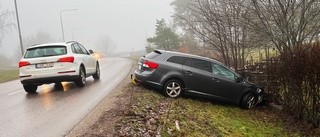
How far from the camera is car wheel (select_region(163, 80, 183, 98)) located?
28.5 feet

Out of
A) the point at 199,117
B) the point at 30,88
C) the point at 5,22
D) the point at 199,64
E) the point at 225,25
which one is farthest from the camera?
the point at 5,22

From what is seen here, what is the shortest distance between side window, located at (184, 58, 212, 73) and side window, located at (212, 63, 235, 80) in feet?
0.57

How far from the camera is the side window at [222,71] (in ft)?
30.2

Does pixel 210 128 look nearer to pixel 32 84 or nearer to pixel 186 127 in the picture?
pixel 186 127

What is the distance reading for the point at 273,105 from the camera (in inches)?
387

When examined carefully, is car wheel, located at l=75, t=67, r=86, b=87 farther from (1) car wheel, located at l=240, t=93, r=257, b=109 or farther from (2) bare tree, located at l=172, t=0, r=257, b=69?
(1) car wheel, located at l=240, t=93, r=257, b=109

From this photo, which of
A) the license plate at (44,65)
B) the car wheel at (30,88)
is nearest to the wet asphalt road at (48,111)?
the car wheel at (30,88)

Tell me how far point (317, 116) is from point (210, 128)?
3195mm

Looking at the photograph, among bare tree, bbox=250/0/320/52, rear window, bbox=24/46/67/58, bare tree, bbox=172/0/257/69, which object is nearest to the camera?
rear window, bbox=24/46/67/58

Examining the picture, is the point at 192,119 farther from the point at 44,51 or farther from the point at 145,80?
the point at 44,51

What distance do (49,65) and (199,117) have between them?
522 cm

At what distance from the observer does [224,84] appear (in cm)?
915

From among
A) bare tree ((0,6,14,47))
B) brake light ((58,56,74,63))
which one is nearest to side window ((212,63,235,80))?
brake light ((58,56,74,63))

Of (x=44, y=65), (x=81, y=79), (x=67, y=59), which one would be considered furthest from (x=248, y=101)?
(x=44, y=65)
